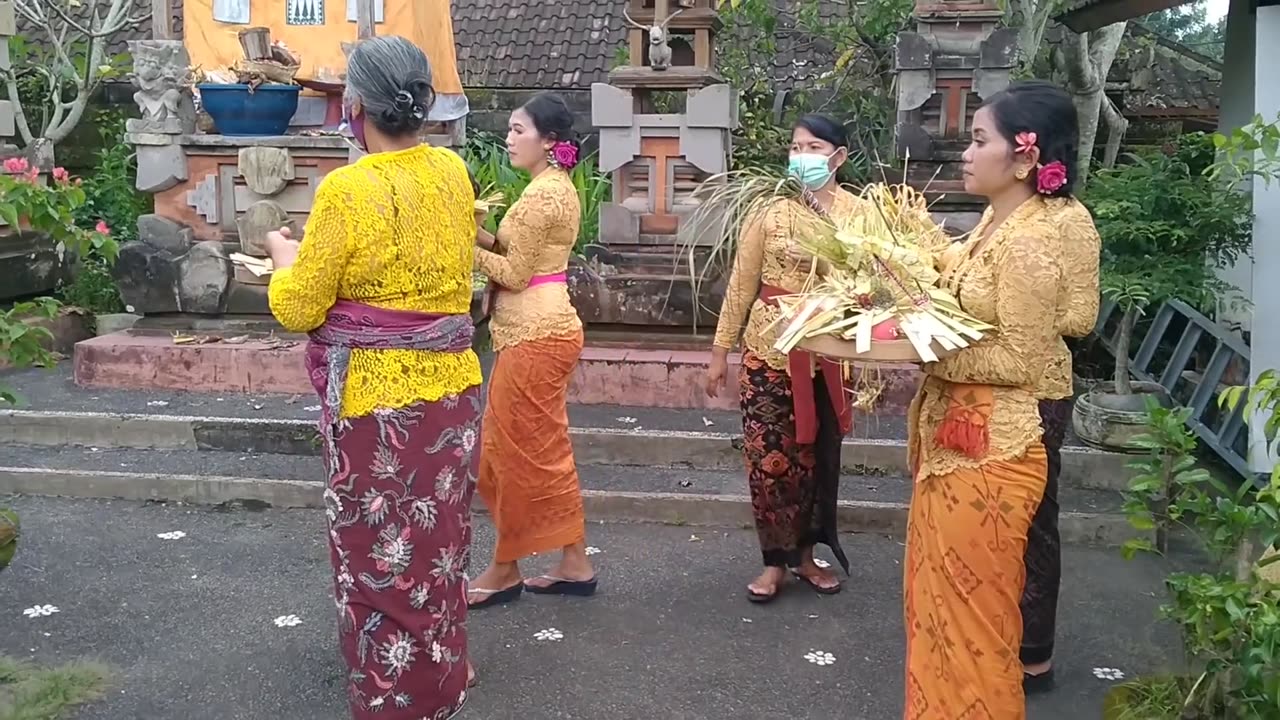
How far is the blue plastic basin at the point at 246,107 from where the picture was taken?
6883 millimetres

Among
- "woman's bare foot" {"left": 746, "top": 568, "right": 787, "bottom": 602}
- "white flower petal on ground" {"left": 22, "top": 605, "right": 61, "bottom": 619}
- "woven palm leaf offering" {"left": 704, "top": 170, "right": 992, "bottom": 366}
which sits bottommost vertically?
"white flower petal on ground" {"left": 22, "top": 605, "right": 61, "bottom": 619}

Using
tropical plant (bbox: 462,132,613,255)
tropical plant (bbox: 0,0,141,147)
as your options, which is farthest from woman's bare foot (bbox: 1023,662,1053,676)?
tropical plant (bbox: 0,0,141,147)

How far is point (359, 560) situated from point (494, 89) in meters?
10.0

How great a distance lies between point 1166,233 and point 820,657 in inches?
97.8

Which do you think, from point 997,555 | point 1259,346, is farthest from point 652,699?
point 1259,346

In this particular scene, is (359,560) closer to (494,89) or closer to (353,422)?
(353,422)

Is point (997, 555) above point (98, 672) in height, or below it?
above

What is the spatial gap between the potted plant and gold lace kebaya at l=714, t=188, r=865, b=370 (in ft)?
5.51

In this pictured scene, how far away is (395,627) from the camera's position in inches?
113

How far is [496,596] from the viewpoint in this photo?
4031 millimetres

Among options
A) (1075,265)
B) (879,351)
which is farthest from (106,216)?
(1075,265)

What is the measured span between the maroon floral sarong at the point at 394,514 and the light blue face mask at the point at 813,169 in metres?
1.36

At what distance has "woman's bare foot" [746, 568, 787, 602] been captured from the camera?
159 inches

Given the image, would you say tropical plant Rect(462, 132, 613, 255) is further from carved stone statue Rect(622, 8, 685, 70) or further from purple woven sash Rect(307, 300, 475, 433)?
purple woven sash Rect(307, 300, 475, 433)
